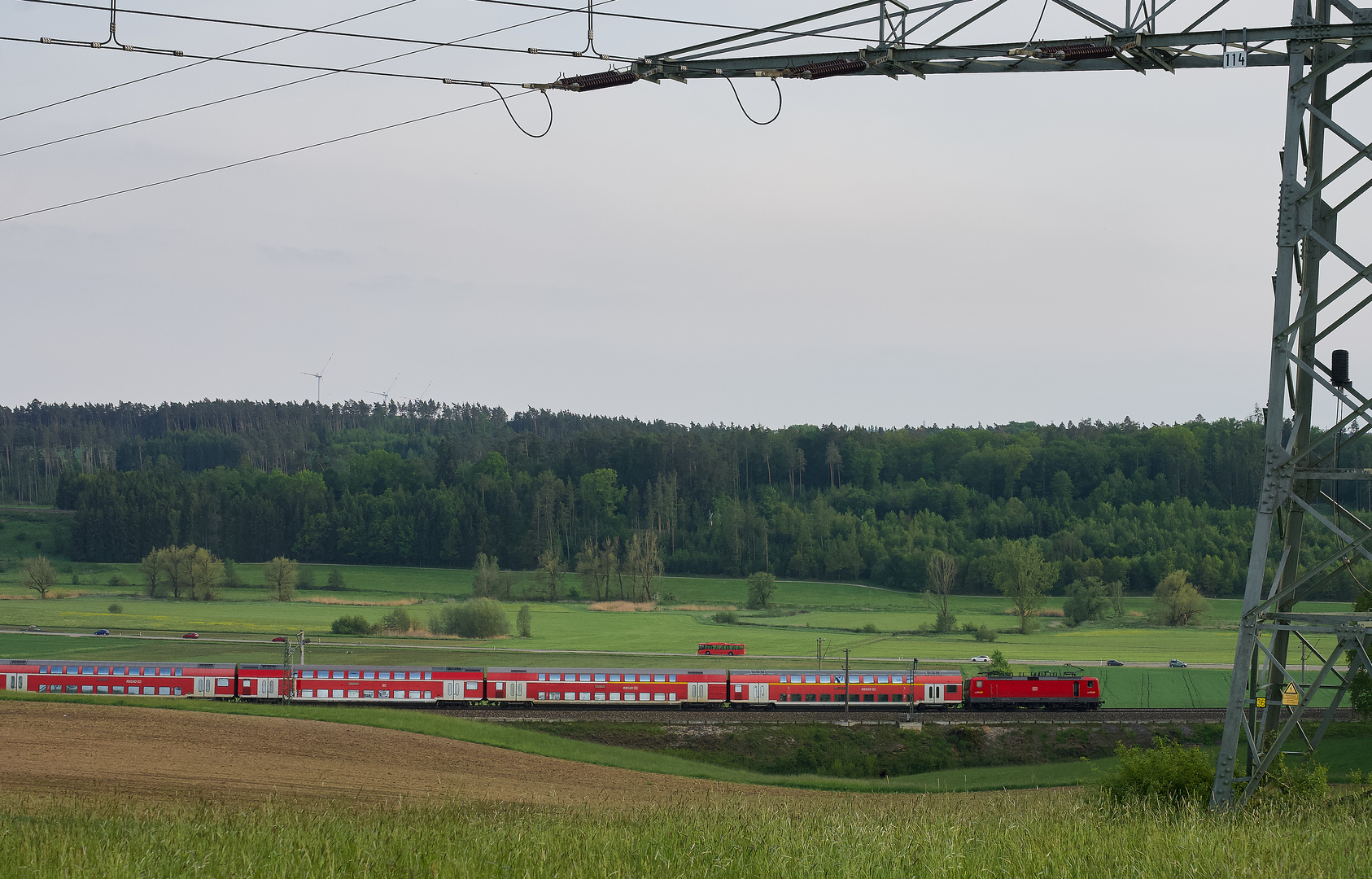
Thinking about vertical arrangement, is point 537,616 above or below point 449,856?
below

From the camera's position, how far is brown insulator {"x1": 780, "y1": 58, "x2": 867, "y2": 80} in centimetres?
1819

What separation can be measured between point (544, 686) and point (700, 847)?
5307cm

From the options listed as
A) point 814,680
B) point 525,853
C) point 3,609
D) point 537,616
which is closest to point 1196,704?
point 814,680

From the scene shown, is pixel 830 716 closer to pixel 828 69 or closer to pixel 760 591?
pixel 828 69

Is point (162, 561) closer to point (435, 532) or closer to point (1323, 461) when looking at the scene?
point (435, 532)

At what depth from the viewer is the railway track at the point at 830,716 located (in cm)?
5912

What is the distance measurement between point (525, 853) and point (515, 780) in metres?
30.6

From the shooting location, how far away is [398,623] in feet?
370

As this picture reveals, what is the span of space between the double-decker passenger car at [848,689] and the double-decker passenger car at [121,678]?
103 ft

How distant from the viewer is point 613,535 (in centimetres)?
18988

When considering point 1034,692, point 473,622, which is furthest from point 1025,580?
point 473,622

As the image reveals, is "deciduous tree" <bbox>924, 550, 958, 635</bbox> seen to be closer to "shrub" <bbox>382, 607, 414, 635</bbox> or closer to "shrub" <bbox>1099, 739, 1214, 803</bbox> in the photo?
"shrub" <bbox>382, 607, 414, 635</bbox>

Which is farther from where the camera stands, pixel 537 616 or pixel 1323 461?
pixel 537 616

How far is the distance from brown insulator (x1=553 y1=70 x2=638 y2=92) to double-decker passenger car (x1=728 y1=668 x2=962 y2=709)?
49.5 metres
